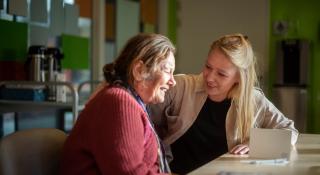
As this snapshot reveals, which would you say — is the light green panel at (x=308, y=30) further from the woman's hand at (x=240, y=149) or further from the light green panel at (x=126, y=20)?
the woman's hand at (x=240, y=149)

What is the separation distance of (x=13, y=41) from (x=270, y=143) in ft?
7.44

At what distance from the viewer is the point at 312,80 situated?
556 centimetres

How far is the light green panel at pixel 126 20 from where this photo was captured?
4.92 m

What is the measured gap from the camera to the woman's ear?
136cm

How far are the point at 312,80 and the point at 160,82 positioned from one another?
456cm

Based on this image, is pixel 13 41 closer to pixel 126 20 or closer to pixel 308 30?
pixel 126 20

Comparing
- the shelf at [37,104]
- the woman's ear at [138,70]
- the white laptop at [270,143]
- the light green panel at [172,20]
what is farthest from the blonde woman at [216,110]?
the light green panel at [172,20]

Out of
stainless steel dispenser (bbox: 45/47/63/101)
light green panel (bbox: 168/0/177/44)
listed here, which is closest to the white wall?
light green panel (bbox: 168/0/177/44)

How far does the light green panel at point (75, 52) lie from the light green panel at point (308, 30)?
262 centimetres

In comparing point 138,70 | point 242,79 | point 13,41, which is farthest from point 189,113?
point 13,41

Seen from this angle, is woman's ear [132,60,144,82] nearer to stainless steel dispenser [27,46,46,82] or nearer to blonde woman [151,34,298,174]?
blonde woman [151,34,298,174]

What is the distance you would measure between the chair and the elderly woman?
57mm

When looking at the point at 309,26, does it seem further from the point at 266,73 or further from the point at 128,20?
the point at 128,20

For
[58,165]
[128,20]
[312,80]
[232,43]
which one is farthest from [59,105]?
[312,80]
